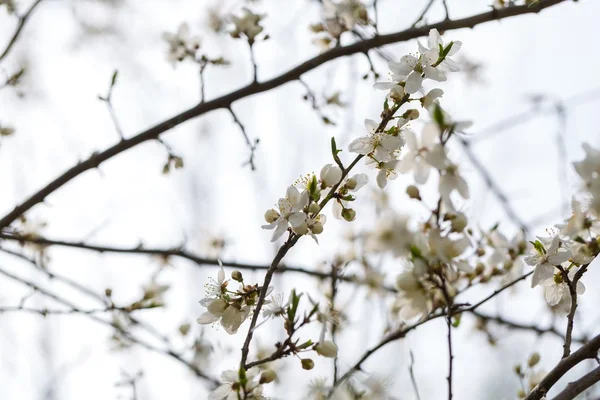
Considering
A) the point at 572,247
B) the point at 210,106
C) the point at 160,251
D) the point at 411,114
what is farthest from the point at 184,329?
the point at 572,247

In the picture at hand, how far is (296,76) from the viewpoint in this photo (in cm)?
218

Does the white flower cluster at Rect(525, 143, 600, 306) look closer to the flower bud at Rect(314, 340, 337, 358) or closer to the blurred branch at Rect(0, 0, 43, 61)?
the flower bud at Rect(314, 340, 337, 358)

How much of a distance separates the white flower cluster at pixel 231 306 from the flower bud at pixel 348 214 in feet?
0.93

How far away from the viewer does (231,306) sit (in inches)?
52.5

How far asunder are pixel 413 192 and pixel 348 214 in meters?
0.26

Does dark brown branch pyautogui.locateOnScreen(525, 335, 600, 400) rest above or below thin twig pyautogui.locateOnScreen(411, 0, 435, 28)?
below

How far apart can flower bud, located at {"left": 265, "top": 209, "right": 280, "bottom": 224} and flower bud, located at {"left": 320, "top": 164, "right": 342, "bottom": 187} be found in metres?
0.15

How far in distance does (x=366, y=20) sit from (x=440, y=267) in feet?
4.74

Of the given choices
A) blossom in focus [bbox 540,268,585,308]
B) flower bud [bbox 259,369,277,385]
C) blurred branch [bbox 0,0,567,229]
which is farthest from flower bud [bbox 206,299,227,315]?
blurred branch [bbox 0,0,567,229]

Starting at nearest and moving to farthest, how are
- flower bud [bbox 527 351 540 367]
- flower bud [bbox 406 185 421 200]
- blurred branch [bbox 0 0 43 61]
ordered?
flower bud [bbox 406 185 421 200]
flower bud [bbox 527 351 540 367]
blurred branch [bbox 0 0 43 61]

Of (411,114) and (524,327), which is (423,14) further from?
(524,327)

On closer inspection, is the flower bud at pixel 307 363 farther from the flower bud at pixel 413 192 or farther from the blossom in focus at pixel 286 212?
the flower bud at pixel 413 192

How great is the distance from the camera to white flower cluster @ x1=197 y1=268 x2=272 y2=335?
133 cm

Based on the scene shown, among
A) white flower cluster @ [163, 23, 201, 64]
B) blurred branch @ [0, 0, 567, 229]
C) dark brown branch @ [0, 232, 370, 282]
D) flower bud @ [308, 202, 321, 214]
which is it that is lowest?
flower bud @ [308, 202, 321, 214]
